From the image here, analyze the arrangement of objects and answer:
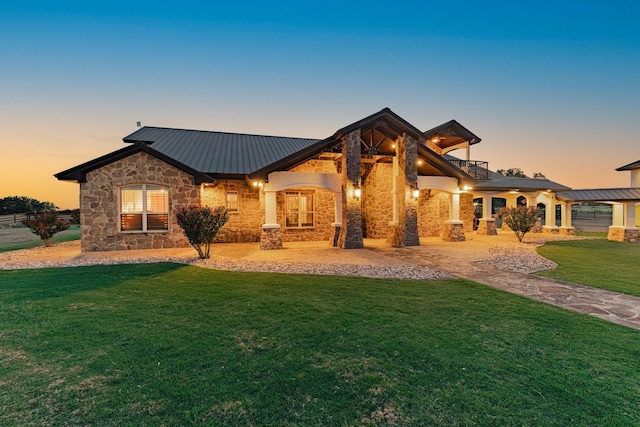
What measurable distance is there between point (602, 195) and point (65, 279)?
2473 cm

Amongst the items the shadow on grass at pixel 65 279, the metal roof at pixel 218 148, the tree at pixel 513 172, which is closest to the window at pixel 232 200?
the metal roof at pixel 218 148

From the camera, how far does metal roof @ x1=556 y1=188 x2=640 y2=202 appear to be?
15.4 m

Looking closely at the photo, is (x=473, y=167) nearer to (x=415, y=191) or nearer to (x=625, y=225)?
(x=625, y=225)

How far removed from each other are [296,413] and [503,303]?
14.9 ft

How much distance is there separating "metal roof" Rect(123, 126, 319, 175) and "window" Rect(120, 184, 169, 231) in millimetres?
2262

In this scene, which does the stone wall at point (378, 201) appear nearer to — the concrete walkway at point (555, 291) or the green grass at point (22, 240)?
the concrete walkway at point (555, 291)

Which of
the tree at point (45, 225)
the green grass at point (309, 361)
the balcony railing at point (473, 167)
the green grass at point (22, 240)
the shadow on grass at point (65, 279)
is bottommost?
the green grass at point (309, 361)

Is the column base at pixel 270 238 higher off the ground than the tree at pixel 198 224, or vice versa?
the tree at pixel 198 224

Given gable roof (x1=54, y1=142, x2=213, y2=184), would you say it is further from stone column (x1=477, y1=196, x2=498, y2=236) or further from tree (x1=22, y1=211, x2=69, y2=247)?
stone column (x1=477, y1=196, x2=498, y2=236)

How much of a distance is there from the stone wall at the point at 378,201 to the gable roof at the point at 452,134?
404 centimetres

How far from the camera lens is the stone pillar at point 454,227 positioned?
576 inches

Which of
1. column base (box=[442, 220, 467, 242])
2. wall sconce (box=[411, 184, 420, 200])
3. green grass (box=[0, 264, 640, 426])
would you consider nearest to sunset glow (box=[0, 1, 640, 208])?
wall sconce (box=[411, 184, 420, 200])

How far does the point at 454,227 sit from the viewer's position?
48.2ft

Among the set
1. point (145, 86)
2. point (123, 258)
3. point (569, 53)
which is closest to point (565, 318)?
point (123, 258)
